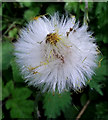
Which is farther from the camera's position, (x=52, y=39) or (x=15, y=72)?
(x=15, y=72)

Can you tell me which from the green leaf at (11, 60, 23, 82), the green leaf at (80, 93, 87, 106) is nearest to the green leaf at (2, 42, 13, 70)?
the green leaf at (11, 60, 23, 82)

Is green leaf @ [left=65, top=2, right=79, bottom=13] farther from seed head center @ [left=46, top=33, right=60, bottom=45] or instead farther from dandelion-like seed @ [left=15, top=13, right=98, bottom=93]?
seed head center @ [left=46, top=33, right=60, bottom=45]

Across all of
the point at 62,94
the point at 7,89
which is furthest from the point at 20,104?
the point at 62,94

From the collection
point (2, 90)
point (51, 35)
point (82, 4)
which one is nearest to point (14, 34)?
point (2, 90)

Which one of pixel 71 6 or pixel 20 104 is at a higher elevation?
pixel 71 6

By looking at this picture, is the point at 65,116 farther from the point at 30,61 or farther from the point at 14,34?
the point at 14,34

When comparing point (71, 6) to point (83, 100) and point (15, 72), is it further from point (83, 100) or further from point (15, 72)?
point (83, 100)

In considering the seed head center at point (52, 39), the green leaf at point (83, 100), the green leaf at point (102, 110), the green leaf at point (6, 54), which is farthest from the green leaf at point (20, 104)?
the seed head center at point (52, 39)
